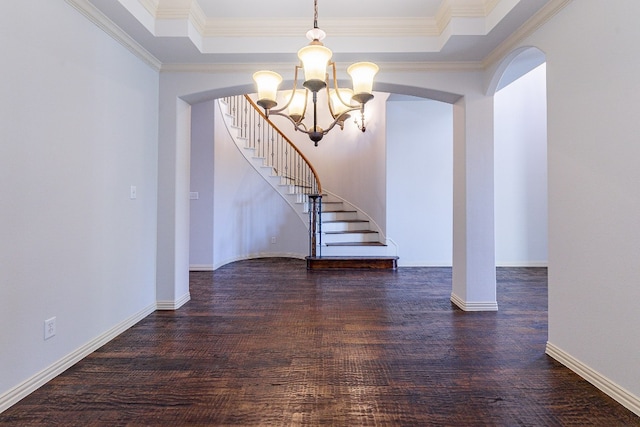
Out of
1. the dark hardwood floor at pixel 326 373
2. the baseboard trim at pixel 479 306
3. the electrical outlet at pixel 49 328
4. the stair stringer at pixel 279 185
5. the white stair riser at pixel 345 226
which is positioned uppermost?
the stair stringer at pixel 279 185

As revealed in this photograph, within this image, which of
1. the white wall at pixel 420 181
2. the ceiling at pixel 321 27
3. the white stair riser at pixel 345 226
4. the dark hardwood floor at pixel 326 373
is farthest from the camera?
the white stair riser at pixel 345 226

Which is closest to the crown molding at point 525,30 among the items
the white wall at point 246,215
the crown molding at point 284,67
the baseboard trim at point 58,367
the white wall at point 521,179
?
the crown molding at point 284,67

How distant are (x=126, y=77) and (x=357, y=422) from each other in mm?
3147

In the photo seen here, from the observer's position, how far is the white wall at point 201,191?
5.51m

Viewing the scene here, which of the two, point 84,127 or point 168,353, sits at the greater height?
point 84,127

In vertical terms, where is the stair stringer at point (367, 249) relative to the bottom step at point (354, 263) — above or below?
above

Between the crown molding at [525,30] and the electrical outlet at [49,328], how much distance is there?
387 cm

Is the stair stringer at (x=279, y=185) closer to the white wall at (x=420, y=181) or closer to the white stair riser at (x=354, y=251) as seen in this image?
the white stair riser at (x=354, y=251)

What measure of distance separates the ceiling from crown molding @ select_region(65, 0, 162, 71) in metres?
0.02

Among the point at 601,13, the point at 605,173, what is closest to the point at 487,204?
the point at 605,173

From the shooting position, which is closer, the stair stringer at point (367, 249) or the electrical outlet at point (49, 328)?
the electrical outlet at point (49, 328)

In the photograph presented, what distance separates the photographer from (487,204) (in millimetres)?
3428

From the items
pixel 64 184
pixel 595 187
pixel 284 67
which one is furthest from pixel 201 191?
pixel 595 187

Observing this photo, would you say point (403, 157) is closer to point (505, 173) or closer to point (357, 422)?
point (505, 173)
